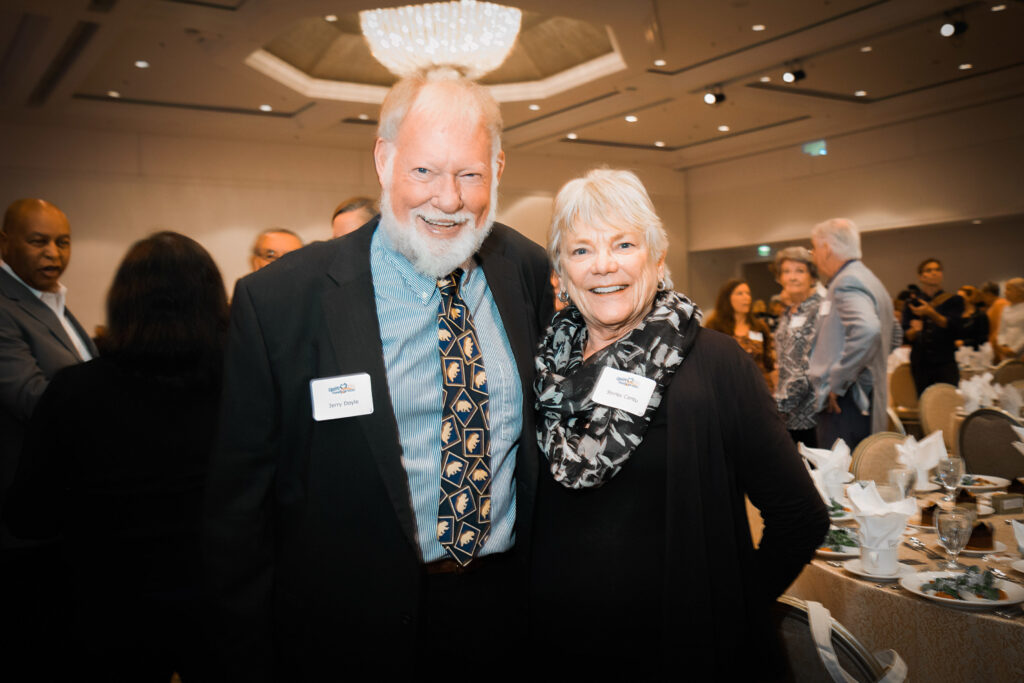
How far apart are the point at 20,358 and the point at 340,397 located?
1.80 m

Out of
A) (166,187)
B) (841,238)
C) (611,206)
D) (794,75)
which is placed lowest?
(611,206)

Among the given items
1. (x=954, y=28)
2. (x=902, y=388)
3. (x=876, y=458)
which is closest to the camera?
(x=876, y=458)

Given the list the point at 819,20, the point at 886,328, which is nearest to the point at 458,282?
the point at 886,328

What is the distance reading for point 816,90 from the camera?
898cm

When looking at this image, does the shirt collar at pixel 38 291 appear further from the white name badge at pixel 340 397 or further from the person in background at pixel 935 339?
the person in background at pixel 935 339

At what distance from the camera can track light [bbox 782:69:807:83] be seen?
24.6ft

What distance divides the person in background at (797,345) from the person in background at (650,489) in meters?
3.08

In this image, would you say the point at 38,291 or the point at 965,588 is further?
the point at 38,291

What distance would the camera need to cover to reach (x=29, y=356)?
8.62 feet

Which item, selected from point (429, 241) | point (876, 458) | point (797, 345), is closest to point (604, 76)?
point (797, 345)

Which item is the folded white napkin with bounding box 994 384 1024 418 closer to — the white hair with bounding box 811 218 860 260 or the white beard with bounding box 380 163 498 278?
the white hair with bounding box 811 218 860 260

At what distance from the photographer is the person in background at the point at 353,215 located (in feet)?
10.9

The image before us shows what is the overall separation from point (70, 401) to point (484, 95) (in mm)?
1308

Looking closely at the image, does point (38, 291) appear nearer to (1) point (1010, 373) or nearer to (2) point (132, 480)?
(2) point (132, 480)
